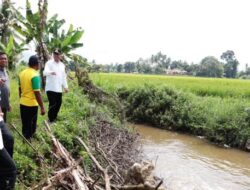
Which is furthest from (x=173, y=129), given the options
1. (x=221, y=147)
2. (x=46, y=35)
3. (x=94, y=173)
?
(x=94, y=173)

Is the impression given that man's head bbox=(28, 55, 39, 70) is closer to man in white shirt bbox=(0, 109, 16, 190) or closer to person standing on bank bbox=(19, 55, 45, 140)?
person standing on bank bbox=(19, 55, 45, 140)

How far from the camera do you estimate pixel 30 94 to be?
19.9 feet

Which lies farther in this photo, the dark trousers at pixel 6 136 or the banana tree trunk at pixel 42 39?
the banana tree trunk at pixel 42 39

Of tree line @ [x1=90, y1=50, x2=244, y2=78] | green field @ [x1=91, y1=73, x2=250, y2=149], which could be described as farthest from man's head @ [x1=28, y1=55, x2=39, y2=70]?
tree line @ [x1=90, y1=50, x2=244, y2=78]

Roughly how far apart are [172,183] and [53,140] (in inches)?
131

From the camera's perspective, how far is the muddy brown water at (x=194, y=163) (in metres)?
8.53

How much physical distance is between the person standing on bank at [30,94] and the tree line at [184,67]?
164ft

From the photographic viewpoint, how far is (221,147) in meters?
12.6

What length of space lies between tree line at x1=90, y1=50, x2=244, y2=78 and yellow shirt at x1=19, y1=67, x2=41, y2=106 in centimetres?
5006

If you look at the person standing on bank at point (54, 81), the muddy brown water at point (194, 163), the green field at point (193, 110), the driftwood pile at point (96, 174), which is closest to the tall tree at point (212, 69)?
the green field at point (193, 110)

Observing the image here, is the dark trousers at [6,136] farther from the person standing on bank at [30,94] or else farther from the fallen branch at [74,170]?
the person standing on bank at [30,94]

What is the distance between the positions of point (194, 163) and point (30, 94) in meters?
5.80

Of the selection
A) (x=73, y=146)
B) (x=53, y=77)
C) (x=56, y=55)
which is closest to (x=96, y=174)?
(x=73, y=146)

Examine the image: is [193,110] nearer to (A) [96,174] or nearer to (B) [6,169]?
(A) [96,174]
